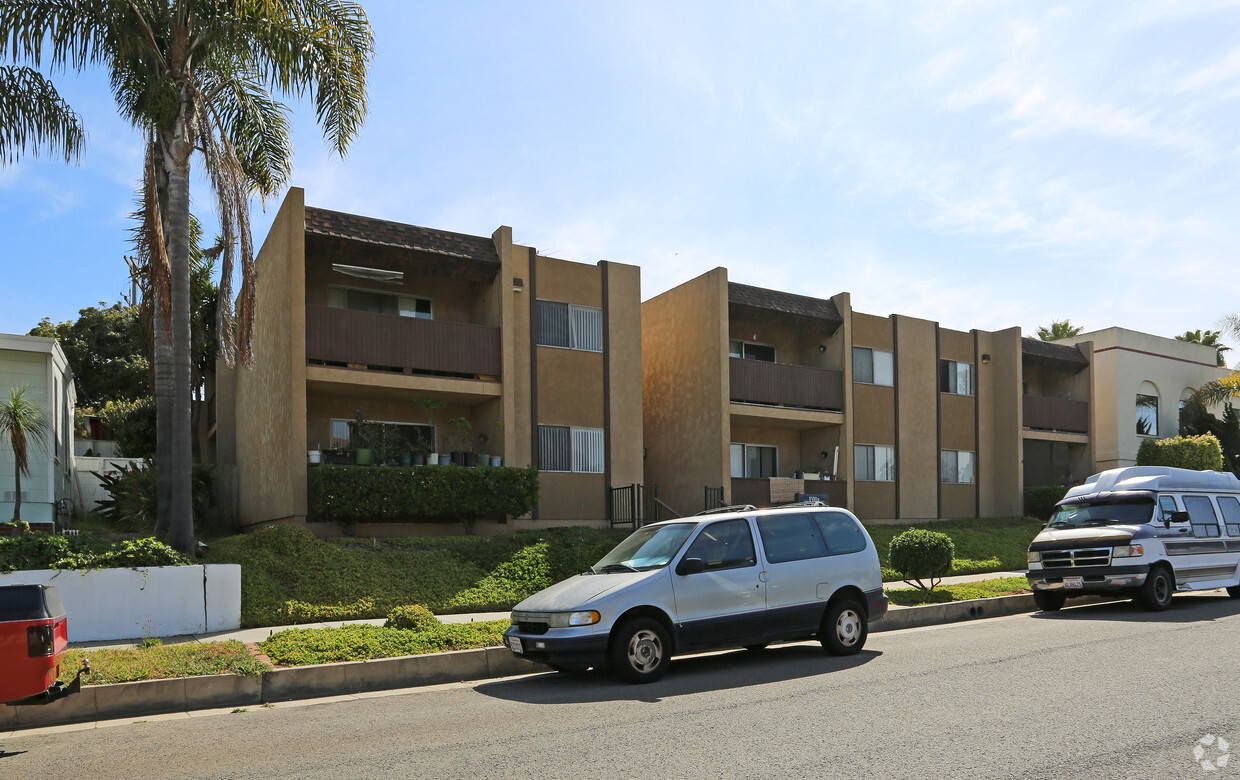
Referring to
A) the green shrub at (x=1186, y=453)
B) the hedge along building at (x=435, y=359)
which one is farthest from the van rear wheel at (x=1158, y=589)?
the green shrub at (x=1186, y=453)

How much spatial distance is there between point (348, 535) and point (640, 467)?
7.42m

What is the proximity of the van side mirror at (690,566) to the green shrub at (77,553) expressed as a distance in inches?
293

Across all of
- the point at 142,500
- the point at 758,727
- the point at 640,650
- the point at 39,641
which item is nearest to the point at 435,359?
the point at 142,500

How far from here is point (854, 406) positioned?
1077 inches

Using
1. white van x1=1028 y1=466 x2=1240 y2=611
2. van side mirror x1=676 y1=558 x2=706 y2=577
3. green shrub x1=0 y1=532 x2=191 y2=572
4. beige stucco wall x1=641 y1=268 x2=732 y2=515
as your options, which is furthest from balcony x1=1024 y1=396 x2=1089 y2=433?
green shrub x1=0 y1=532 x2=191 y2=572

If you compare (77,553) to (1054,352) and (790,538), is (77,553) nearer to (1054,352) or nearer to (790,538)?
(790,538)

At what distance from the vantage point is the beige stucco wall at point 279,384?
18.2 m

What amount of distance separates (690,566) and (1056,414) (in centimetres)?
2686

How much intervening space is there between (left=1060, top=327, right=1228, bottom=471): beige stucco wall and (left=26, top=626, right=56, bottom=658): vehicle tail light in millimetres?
32827

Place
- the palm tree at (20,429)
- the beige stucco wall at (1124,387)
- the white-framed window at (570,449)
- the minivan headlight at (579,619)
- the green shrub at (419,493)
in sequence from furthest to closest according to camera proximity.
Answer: the beige stucco wall at (1124,387)
the white-framed window at (570,449)
the palm tree at (20,429)
the green shrub at (419,493)
the minivan headlight at (579,619)

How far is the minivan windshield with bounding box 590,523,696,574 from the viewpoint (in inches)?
396

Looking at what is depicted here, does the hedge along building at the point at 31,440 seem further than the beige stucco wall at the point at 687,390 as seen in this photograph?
No

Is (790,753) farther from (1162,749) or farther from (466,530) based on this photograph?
(466,530)

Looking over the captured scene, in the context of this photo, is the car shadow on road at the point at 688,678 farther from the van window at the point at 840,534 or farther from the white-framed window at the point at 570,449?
the white-framed window at the point at 570,449
